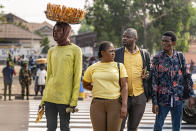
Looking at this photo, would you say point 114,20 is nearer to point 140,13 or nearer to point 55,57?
point 140,13

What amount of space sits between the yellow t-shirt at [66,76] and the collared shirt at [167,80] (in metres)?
1.11

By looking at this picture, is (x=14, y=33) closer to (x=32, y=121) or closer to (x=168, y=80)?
(x=32, y=121)

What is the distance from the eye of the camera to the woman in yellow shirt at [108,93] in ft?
16.2

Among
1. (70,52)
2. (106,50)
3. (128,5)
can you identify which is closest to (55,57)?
(70,52)

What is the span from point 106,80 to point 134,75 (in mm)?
638

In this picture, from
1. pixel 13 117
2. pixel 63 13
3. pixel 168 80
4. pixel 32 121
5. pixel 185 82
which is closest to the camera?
pixel 63 13

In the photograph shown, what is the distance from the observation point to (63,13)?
4.90m

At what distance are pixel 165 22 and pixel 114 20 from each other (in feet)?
16.4

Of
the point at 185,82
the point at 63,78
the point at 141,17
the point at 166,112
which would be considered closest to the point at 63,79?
the point at 63,78

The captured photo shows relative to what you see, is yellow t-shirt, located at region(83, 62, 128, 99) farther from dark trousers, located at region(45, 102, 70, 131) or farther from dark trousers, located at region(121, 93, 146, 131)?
dark trousers, located at region(121, 93, 146, 131)

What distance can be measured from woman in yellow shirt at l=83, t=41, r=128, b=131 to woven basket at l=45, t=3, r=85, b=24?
1.55 ft

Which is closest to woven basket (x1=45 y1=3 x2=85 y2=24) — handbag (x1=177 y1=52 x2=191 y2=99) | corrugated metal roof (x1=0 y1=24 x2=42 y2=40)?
handbag (x1=177 y1=52 x2=191 y2=99)

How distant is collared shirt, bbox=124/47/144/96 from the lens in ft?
17.9

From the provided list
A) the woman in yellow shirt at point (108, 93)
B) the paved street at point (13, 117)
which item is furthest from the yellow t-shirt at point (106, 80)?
the paved street at point (13, 117)
